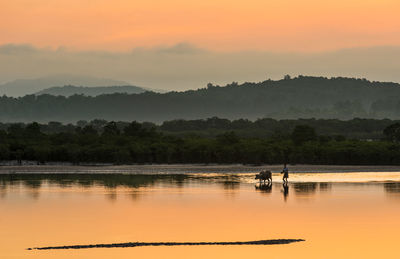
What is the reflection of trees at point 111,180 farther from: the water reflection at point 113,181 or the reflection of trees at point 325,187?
the reflection of trees at point 325,187

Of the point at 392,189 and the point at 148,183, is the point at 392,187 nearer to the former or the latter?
the point at 392,189

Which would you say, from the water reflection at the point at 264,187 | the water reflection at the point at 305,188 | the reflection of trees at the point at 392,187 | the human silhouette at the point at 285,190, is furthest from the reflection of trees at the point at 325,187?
the reflection of trees at the point at 392,187

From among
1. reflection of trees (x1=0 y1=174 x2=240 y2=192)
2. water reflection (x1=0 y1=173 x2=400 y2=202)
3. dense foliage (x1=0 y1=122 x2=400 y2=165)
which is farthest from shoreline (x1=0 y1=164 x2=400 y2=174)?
reflection of trees (x1=0 y1=174 x2=240 y2=192)

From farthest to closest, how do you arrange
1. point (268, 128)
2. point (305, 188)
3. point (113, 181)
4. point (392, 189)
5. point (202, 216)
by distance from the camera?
1. point (268, 128)
2. point (113, 181)
3. point (305, 188)
4. point (392, 189)
5. point (202, 216)

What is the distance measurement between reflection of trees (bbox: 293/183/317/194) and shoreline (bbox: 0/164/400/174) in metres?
16.7

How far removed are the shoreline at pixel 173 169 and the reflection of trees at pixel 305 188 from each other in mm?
16667

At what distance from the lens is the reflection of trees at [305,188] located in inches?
2167

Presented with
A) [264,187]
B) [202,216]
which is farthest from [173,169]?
[202,216]

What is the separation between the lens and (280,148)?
→ 295 ft

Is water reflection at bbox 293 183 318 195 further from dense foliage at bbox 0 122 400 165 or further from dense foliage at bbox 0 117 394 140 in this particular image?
dense foliage at bbox 0 117 394 140

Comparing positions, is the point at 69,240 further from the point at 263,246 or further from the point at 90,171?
the point at 90,171

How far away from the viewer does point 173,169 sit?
8100 cm

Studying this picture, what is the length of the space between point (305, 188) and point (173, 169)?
25.1 metres

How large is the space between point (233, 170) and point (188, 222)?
135ft
